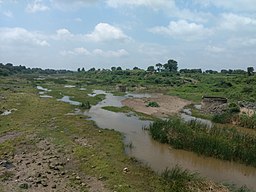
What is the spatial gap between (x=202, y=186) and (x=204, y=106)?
3310 cm

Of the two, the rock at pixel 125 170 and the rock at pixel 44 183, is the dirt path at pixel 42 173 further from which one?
the rock at pixel 125 170

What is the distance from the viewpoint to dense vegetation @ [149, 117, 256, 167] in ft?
67.8

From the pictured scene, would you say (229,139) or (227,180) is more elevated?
(229,139)

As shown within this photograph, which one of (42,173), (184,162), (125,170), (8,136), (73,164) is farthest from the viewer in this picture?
(8,136)

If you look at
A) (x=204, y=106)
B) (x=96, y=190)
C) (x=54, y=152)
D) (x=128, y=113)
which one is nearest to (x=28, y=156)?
(x=54, y=152)

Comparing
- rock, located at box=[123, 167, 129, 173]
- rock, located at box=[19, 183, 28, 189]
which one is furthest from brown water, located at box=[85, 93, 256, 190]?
rock, located at box=[19, 183, 28, 189]

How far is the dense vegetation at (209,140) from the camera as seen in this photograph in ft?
67.8

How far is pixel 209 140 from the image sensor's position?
21.9m

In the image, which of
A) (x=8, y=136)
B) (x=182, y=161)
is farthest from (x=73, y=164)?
(x=8, y=136)

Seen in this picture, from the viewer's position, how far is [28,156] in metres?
20.2

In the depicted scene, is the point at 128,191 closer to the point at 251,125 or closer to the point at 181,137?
the point at 181,137

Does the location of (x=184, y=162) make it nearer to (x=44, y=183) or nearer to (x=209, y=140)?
(x=209, y=140)

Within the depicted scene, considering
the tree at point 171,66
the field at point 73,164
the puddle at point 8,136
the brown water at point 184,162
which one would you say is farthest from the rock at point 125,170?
the tree at point 171,66

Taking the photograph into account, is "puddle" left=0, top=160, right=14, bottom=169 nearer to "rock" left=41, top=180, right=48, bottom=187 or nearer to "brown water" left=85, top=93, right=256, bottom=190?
"rock" left=41, top=180, right=48, bottom=187
